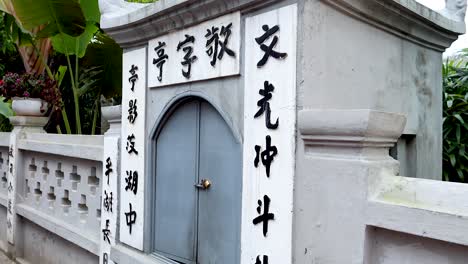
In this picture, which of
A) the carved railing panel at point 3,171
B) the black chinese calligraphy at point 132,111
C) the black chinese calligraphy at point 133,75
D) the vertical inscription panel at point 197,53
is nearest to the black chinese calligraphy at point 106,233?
the black chinese calligraphy at point 132,111

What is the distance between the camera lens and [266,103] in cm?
215

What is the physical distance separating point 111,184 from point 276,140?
1.92m

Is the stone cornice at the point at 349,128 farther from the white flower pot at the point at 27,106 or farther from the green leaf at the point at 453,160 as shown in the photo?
the white flower pot at the point at 27,106

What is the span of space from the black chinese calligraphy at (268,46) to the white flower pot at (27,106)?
3.84m

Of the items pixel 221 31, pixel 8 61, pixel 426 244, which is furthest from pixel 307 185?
pixel 8 61

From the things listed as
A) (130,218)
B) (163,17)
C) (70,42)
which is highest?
(70,42)

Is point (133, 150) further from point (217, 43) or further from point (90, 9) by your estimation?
point (90, 9)

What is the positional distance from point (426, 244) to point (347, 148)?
19.4 inches

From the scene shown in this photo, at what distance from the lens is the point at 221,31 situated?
2.43 meters

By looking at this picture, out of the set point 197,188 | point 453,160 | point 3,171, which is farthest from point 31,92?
point 453,160

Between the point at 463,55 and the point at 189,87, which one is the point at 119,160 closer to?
the point at 189,87

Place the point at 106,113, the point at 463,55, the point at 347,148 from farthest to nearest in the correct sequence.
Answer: the point at 463,55 → the point at 106,113 → the point at 347,148

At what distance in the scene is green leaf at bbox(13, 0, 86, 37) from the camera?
4.43 metres

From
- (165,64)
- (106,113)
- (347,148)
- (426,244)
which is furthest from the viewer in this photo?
(106,113)
